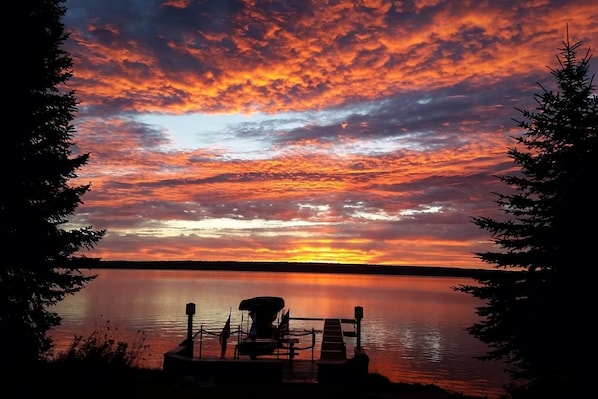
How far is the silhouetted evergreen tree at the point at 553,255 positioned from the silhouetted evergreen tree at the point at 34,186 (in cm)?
1402

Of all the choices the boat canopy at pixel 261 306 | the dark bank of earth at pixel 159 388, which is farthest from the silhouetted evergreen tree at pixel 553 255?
the boat canopy at pixel 261 306

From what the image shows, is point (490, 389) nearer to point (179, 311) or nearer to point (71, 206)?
point (71, 206)

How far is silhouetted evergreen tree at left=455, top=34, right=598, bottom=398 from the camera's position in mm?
14547

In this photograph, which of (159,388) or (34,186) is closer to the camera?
(159,388)

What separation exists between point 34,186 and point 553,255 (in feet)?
55.2

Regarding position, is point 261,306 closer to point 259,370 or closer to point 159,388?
point 259,370

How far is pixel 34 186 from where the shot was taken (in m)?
16.8

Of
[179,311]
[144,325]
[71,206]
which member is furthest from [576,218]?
[179,311]

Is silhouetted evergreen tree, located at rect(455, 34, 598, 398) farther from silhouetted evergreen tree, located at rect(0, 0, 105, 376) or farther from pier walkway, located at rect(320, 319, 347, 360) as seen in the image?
silhouetted evergreen tree, located at rect(0, 0, 105, 376)

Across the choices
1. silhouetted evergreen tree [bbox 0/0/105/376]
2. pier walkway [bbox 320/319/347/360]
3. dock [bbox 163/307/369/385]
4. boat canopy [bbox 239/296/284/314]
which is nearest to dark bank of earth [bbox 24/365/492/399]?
dock [bbox 163/307/369/385]

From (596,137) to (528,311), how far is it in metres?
5.86

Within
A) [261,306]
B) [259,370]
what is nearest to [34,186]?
[259,370]

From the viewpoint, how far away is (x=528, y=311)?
1611cm

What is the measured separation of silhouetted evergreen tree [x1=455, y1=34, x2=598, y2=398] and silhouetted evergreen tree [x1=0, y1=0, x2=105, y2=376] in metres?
14.0
